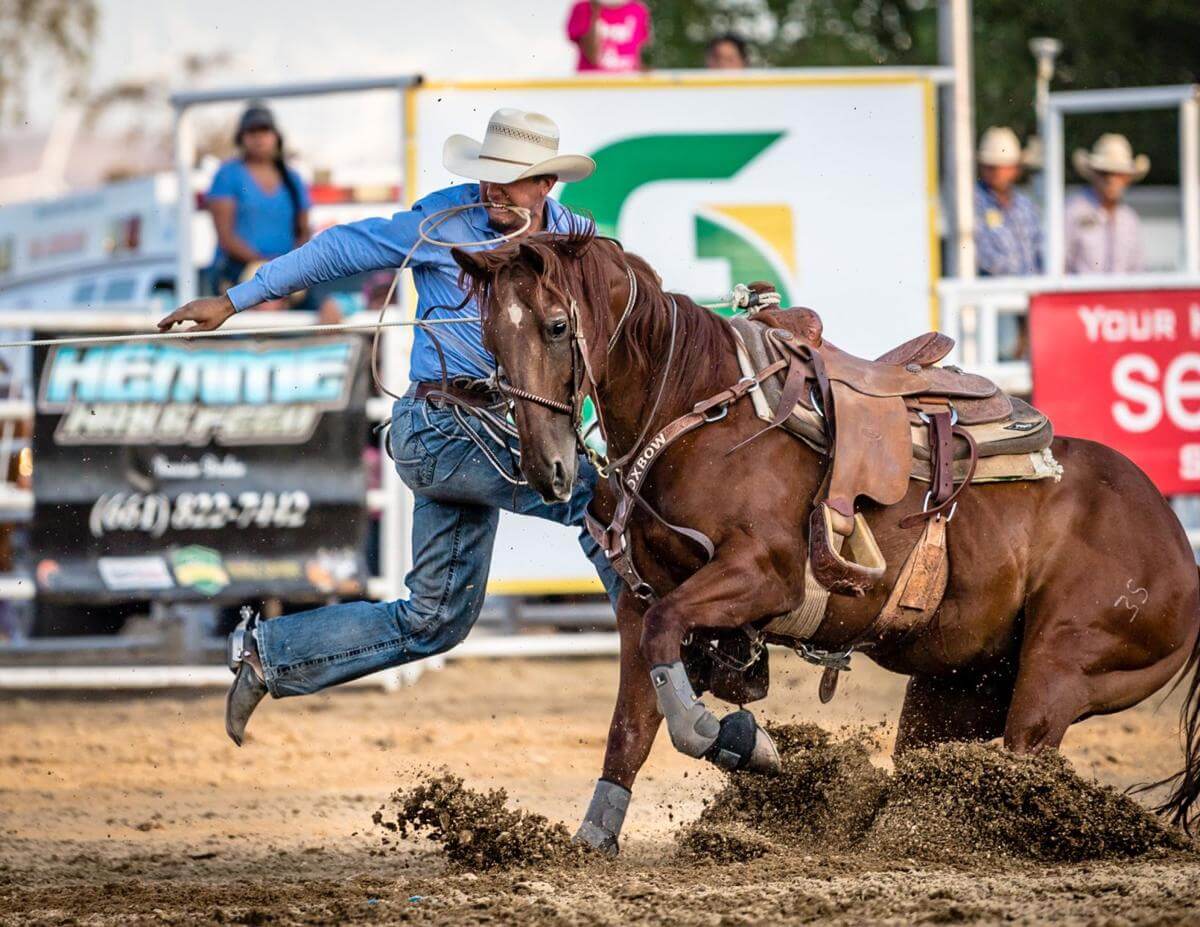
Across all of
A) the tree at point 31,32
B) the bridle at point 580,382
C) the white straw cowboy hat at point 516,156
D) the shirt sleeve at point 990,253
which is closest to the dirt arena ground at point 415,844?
the bridle at point 580,382

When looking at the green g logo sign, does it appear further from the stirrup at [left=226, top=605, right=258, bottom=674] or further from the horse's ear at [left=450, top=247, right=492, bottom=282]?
the horse's ear at [left=450, top=247, right=492, bottom=282]

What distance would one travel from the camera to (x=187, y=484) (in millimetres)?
8586

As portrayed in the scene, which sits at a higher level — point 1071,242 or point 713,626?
point 1071,242

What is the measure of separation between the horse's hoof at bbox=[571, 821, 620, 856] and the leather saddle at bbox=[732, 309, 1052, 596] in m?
1.01

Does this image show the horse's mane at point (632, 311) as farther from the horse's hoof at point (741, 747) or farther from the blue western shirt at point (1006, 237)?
the blue western shirt at point (1006, 237)

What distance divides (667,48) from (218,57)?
14030 mm

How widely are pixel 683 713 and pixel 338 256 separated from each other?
1.75 m

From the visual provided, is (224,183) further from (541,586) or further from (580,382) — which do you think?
(580,382)

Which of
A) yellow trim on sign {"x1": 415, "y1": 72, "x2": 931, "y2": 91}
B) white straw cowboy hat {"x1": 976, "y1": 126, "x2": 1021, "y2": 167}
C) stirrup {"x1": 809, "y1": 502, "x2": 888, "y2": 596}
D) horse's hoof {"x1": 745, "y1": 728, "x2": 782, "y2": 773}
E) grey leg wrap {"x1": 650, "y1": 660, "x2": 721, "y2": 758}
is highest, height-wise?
yellow trim on sign {"x1": 415, "y1": 72, "x2": 931, "y2": 91}

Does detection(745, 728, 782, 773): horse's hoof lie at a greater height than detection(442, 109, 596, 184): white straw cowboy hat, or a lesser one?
lesser

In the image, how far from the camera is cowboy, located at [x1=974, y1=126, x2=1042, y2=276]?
1049 cm

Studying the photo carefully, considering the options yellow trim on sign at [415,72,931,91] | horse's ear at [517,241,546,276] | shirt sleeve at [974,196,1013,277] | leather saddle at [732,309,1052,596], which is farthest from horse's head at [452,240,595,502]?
shirt sleeve at [974,196,1013,277]

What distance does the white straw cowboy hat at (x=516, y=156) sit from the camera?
491 centimetres

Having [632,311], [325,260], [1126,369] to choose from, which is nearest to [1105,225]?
[1126,369]
